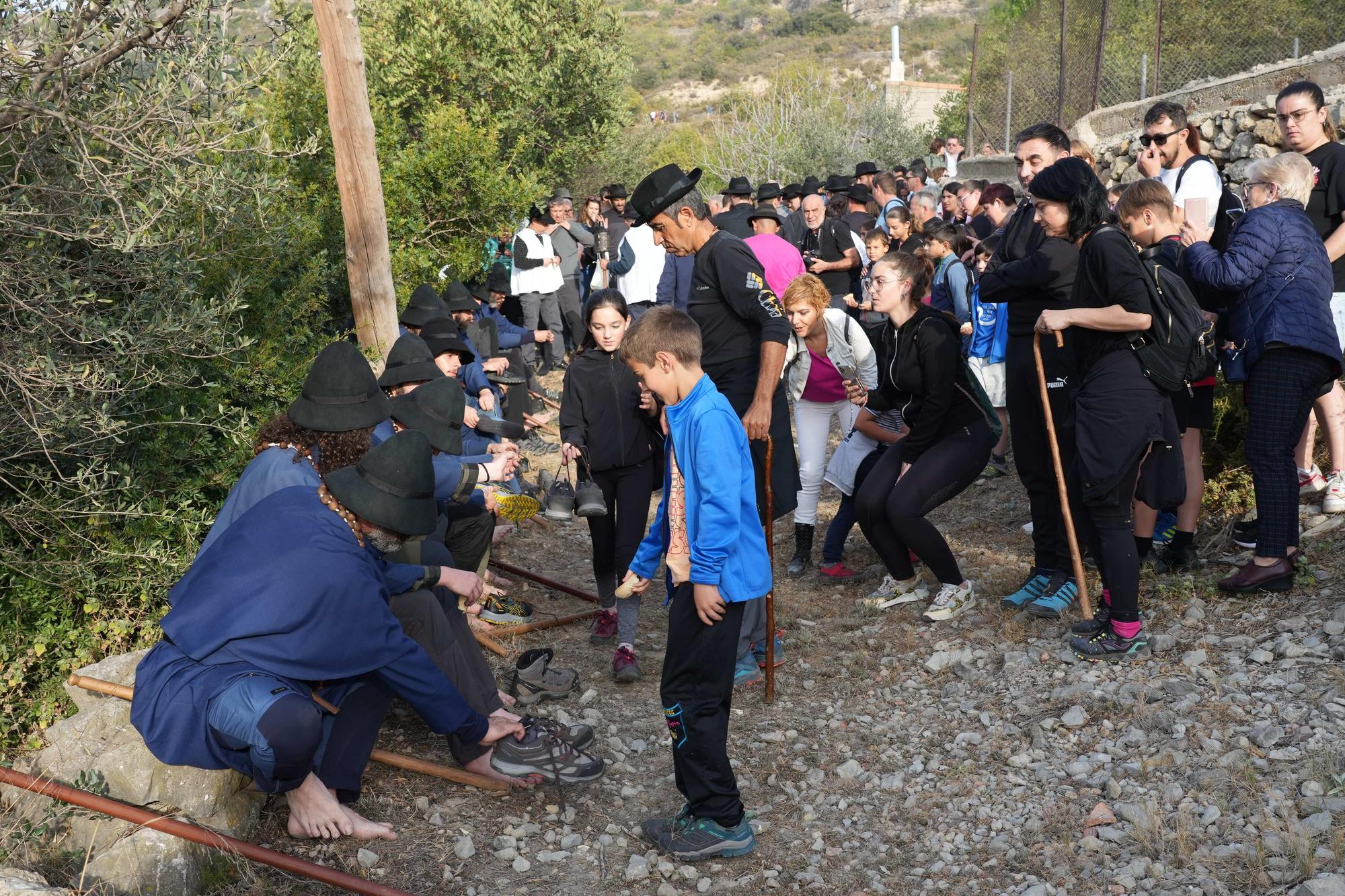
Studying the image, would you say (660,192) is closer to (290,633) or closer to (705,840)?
(290,633)

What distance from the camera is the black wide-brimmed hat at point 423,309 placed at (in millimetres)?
7590

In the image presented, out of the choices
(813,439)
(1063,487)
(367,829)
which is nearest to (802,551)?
(813,439)

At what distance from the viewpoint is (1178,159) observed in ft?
21.1

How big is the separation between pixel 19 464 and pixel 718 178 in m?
23.4

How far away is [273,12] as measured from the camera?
7.09 metres

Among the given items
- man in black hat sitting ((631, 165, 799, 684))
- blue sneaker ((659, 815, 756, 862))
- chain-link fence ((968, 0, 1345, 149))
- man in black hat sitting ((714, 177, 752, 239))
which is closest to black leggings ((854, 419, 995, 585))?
man in black hat sitting ((631, 165, 799, 684))

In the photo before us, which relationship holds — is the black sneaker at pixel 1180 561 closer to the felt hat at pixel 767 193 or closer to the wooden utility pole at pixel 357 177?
the wooden utility pole at pixel 357 177

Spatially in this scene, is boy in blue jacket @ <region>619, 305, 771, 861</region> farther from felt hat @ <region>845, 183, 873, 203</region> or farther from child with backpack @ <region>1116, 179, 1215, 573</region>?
felt hat @ <region>845, 183, 873, 203</region>

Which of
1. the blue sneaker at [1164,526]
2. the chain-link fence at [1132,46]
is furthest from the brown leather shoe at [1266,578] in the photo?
the chain-link fence at [1132,46]

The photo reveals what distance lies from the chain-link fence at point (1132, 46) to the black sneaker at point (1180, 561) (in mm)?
8947

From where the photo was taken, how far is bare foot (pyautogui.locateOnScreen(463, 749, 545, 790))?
4297mm

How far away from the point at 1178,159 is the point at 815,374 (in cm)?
250

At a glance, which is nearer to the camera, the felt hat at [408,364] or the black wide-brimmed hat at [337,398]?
the black wide-brimmed hat at [337,398]

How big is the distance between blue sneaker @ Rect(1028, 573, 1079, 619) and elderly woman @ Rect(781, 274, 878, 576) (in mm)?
1438
